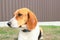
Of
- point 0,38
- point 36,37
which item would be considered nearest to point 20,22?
point 36,37

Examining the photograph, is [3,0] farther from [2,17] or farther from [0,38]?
[0,38]

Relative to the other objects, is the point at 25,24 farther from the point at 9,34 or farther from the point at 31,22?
the point at 9,34

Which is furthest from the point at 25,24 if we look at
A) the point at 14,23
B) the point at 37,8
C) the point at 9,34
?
the point at 37,8

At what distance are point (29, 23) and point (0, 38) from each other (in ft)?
13.0

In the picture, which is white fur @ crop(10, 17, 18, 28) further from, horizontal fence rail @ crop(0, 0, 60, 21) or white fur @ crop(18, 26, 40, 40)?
horizontal fence rail @ crop(0, 0, 60, 21)

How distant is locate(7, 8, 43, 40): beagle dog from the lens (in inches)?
177

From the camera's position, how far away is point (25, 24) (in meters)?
4.58

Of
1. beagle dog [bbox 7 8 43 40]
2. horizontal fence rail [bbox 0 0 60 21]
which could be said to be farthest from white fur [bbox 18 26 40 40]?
horizontal fence rail [bbox 0 0 60 21]

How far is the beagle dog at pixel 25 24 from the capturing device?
450 centimetres

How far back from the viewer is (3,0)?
42.5 ft

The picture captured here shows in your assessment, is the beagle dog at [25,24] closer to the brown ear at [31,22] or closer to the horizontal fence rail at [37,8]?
the brown ear at [31,22]

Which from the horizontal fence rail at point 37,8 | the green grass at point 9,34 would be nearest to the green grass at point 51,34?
the green grass at point 9,34

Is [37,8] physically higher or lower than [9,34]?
higher

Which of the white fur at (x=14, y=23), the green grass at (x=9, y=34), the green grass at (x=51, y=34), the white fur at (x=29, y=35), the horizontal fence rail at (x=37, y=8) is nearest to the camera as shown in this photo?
the white fur at (x=14, y=23)
